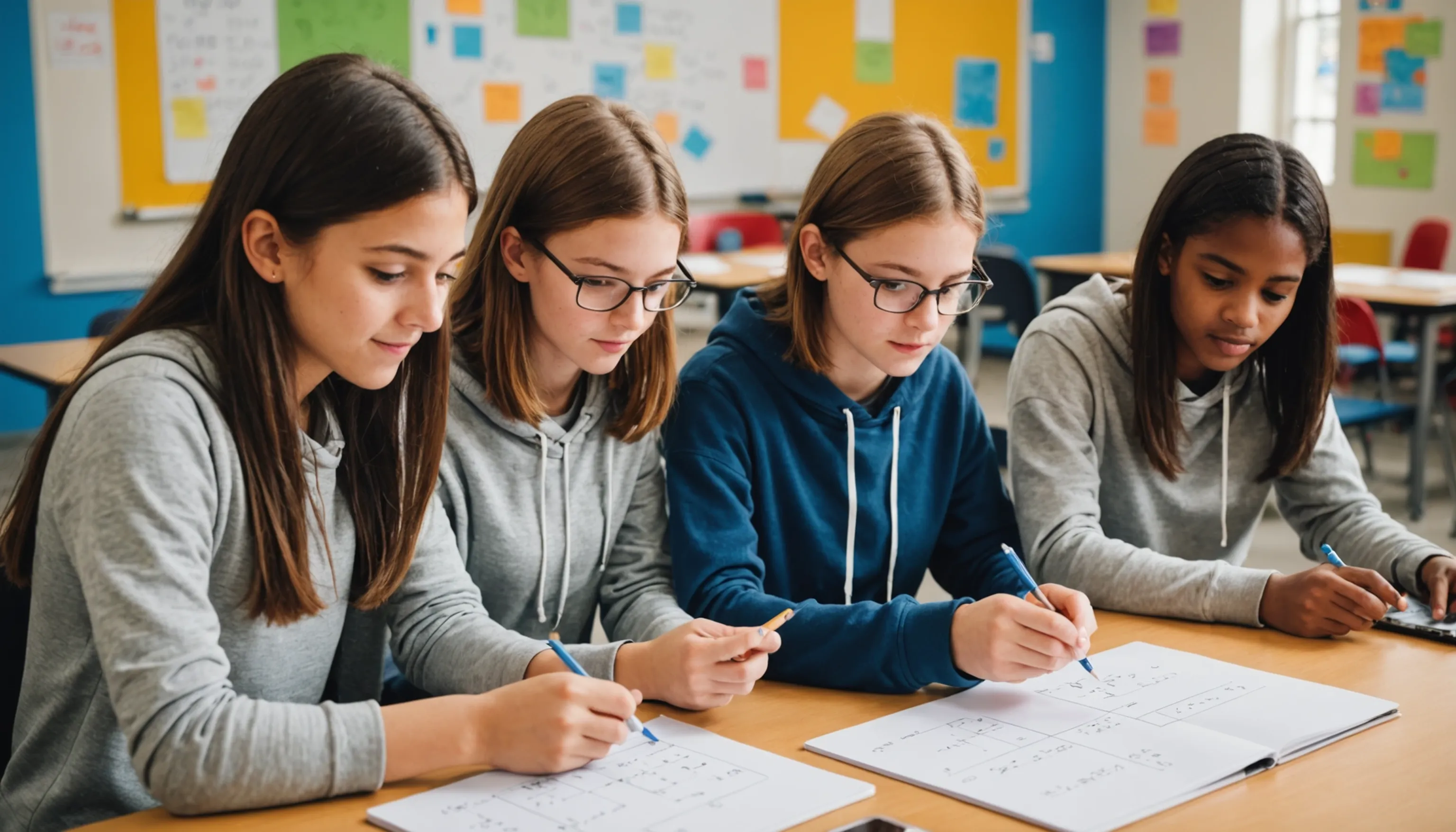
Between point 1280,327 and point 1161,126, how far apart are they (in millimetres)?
6576

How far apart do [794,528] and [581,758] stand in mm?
593

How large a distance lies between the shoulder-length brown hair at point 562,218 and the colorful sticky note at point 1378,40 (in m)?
6.33

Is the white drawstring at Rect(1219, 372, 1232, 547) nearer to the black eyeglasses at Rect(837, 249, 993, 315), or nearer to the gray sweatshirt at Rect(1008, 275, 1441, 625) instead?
the gray sweatshirt at Rect(1008, 275, 1441, 625)

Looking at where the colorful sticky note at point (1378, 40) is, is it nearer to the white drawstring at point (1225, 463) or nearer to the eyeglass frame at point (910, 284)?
the white drawstring at point (1225, 463)

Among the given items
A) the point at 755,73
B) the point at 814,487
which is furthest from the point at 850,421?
the point at 755,73

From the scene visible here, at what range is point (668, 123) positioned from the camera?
6488 millimetres

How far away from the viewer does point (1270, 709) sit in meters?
1.24

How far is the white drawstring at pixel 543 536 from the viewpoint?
60.9 inches

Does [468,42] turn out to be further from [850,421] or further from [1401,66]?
[850,421]

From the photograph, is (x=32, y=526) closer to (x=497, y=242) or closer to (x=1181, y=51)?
(x=497, y=242)

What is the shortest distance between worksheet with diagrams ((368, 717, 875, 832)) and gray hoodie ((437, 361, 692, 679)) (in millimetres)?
366

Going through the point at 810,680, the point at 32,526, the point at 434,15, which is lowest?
the point at 810,680

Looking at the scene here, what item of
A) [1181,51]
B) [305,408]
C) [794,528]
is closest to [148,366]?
[305,408]

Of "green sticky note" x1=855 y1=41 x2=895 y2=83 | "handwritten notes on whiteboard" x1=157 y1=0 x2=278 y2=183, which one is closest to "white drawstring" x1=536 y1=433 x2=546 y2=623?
"handwritten notes on whiteboard" x1=157 y1=0 x2=278 y2=183
